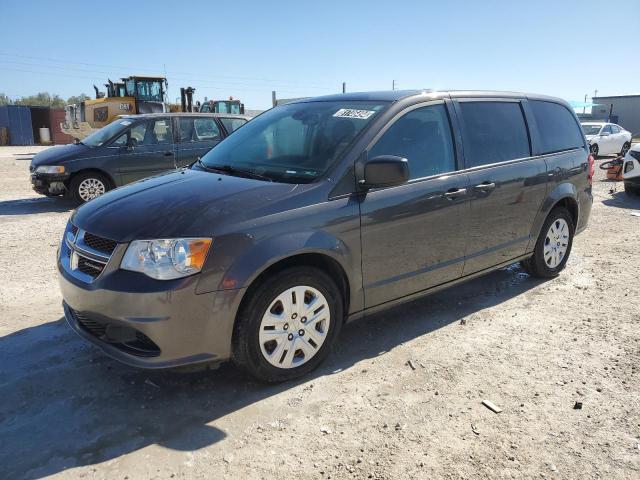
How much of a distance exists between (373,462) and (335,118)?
2.37 metres

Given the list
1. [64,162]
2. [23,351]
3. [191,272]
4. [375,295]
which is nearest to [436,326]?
[375,295]

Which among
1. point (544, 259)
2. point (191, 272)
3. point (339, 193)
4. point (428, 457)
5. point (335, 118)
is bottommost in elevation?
point (428, 457)

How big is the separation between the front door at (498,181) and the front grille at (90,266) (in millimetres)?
2766

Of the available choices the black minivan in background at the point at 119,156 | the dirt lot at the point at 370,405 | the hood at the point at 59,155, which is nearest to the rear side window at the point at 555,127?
the dirt lot at the point at 370,405

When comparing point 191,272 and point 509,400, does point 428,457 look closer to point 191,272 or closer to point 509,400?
point 509,400

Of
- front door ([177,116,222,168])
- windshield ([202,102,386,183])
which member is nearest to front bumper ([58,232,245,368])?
windshield ([202,102,386,183])

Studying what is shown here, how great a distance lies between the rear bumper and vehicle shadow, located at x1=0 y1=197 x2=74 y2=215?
6966 millimetres

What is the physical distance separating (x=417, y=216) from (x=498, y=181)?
1.06 meters

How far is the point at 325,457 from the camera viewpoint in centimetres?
256

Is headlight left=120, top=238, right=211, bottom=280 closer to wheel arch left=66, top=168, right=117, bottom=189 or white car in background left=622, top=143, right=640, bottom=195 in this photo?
wheel arch left=66, top=168, right=117, bottom=189

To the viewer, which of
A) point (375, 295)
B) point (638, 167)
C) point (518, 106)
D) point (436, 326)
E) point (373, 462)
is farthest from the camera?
point (638, 167)

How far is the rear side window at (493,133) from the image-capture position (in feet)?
13.8

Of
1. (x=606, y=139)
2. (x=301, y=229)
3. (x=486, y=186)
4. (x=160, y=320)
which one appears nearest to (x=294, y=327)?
(x=301, y=229)

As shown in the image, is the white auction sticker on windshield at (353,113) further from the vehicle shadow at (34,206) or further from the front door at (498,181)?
the vehicle shadow at (34,206)
